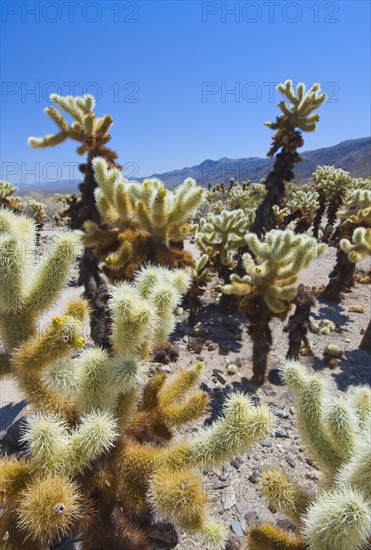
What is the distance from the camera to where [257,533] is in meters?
2.31

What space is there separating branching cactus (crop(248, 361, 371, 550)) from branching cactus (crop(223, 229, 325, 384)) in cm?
310

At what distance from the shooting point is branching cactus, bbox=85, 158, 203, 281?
4664 millimetres

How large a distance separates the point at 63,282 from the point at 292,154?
7.59 metres

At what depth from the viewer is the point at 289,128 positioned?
8.22m

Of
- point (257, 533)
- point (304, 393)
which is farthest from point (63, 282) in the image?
point (257, 533)

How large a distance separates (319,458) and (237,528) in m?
1.81

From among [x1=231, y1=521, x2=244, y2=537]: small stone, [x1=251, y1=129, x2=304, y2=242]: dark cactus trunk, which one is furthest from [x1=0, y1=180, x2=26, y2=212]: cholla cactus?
[x1=231, y1=521, x2=244, y2=537]: small stone

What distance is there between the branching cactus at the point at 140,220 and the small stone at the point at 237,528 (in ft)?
10.2

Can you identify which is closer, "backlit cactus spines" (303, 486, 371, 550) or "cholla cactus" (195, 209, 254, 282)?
"backlit cactus spines" (303, 486, 371, 550)

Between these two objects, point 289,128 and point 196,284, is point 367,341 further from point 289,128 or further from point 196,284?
point 289,128

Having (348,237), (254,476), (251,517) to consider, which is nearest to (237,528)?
(251,517)

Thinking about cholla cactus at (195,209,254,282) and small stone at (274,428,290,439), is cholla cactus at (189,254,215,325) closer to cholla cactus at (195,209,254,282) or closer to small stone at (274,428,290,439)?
cholla cactus at (195,209,254,282)

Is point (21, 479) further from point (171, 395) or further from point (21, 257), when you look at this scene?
point (21, 257)

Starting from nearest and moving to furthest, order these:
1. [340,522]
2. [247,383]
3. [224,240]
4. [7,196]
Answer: [340,522]
[247,383]
[224,240]
[7,196]
